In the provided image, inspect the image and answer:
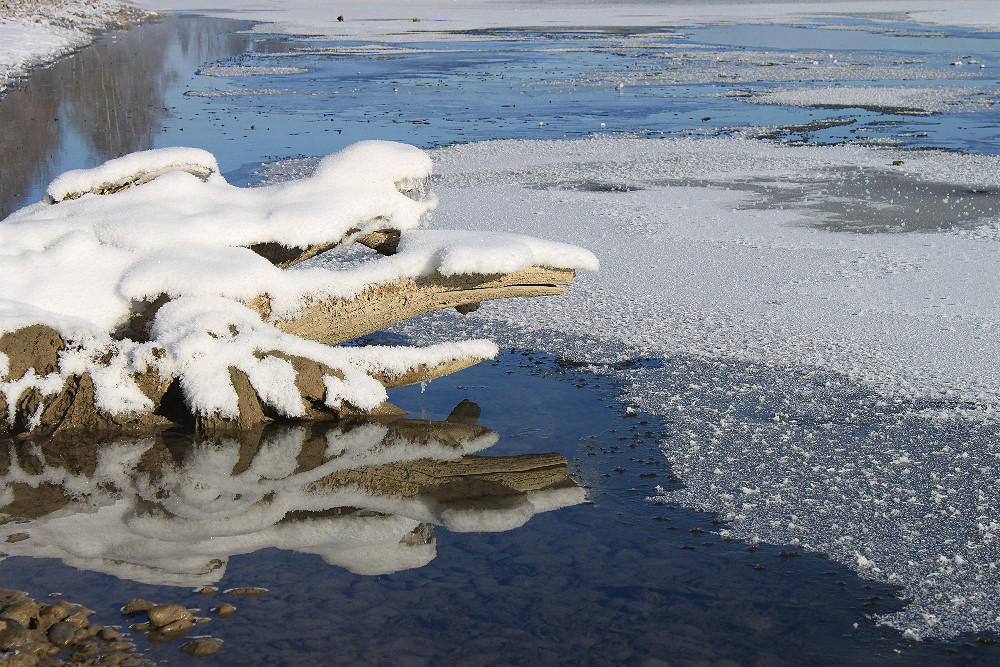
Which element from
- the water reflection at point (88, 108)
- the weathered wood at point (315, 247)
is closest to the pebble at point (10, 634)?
the weathered wood at point (315, 247)

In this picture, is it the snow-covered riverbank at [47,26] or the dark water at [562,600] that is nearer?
the dark water at [562,600]

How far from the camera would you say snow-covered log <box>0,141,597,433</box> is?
503 centimetres

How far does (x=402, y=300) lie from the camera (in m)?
5.73

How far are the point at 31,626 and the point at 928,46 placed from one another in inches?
1156

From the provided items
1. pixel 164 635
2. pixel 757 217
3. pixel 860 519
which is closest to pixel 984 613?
pixel 860 519

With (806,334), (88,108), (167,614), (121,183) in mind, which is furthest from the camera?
(88,108)

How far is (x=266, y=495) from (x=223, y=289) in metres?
1.31

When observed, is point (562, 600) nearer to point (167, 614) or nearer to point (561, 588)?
point (561, 588)

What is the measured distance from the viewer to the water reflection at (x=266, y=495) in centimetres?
394

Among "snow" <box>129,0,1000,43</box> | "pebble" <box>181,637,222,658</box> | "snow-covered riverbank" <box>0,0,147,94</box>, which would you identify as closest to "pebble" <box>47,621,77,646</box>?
"pebble" <box>181,637,222,658</box>

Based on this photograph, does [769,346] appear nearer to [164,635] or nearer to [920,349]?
[920,349]

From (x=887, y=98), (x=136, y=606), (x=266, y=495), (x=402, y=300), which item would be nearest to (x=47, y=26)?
(x=887, y=98)

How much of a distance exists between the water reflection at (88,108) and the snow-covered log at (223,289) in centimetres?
441

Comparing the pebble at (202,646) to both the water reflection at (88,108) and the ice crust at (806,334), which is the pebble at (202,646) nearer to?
the ice crust at (806,334)
